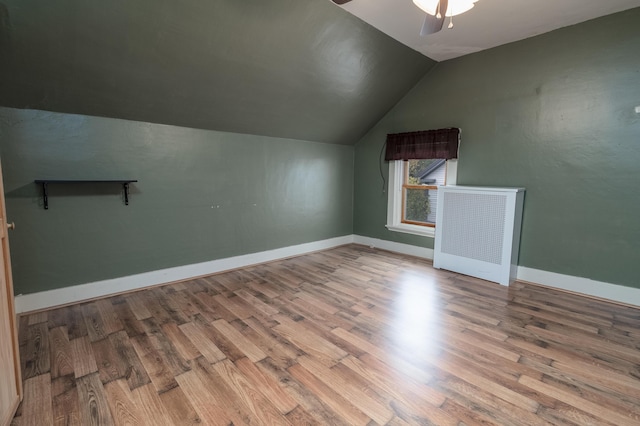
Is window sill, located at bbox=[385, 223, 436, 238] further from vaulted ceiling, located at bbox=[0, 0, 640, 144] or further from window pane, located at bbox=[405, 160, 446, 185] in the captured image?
vaulted ceiling, located at bbox=[0, 0, 640, 144]

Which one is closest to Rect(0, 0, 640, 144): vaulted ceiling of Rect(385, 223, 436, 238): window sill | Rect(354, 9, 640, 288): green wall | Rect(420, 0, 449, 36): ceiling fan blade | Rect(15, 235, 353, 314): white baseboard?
Rect(354, 9, 640, 288): green wall

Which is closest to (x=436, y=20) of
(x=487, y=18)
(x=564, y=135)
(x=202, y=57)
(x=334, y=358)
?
(x=487, y=18)

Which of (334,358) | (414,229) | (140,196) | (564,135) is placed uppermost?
(564,135)

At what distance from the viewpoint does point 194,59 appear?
2680 millimetres

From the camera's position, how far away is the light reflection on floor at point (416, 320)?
2.12 m

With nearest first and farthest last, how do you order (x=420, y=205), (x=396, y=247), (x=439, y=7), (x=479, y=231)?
(x=439, y=7), (x=479, y=231), (x=420, y=205), (x=396, y=247)

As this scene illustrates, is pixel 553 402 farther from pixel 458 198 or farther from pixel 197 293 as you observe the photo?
pixel 197 293

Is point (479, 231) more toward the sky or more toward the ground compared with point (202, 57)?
more toward the ground

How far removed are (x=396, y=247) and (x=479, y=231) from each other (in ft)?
4.80

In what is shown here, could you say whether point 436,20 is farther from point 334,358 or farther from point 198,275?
point 198,275

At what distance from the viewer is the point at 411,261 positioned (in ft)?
13.9

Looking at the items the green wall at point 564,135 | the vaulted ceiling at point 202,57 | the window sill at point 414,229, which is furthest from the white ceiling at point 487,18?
the window sill at point 414,229

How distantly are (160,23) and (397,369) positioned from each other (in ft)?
10.1

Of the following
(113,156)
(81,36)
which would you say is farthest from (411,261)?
(81,36)
